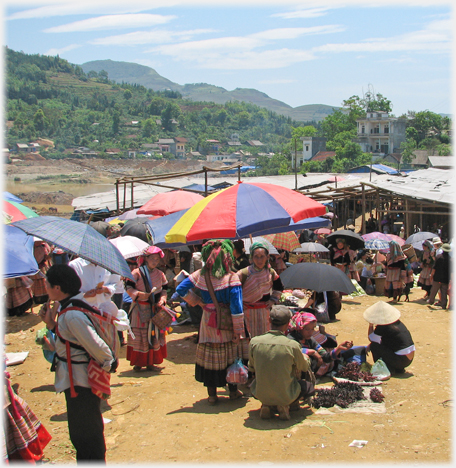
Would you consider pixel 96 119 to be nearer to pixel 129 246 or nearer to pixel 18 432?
pixel 129 246

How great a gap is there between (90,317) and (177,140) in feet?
463

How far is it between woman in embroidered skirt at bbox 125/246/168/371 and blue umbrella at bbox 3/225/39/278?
132 centimetres

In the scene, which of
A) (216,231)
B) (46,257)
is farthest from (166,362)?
(46,257)

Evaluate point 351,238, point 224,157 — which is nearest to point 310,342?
point 351,238

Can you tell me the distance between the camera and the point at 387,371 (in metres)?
5.56

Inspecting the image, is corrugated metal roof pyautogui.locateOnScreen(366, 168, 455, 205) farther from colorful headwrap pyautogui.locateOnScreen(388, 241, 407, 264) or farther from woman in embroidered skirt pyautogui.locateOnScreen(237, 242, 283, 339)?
woman in embroidered skirt pyautogui.locateOnScreen(237, 242, 283, 339)

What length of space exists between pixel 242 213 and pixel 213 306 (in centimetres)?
189

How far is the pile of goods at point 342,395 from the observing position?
4848mm

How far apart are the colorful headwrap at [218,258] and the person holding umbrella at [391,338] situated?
1.68 meters

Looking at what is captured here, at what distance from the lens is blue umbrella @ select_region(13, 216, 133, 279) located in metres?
4.06

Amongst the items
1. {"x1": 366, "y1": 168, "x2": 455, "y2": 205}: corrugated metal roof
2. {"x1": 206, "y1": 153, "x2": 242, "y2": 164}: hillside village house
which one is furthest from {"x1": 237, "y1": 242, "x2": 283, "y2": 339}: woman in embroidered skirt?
{"x1": 206, "y1": 153, "x2": 242, "y2": 164}: hillside village house

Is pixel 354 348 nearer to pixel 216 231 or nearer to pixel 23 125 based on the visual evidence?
pixel 216 231

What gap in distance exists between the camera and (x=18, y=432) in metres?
3.72

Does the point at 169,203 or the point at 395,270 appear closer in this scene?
the point at 395,270
